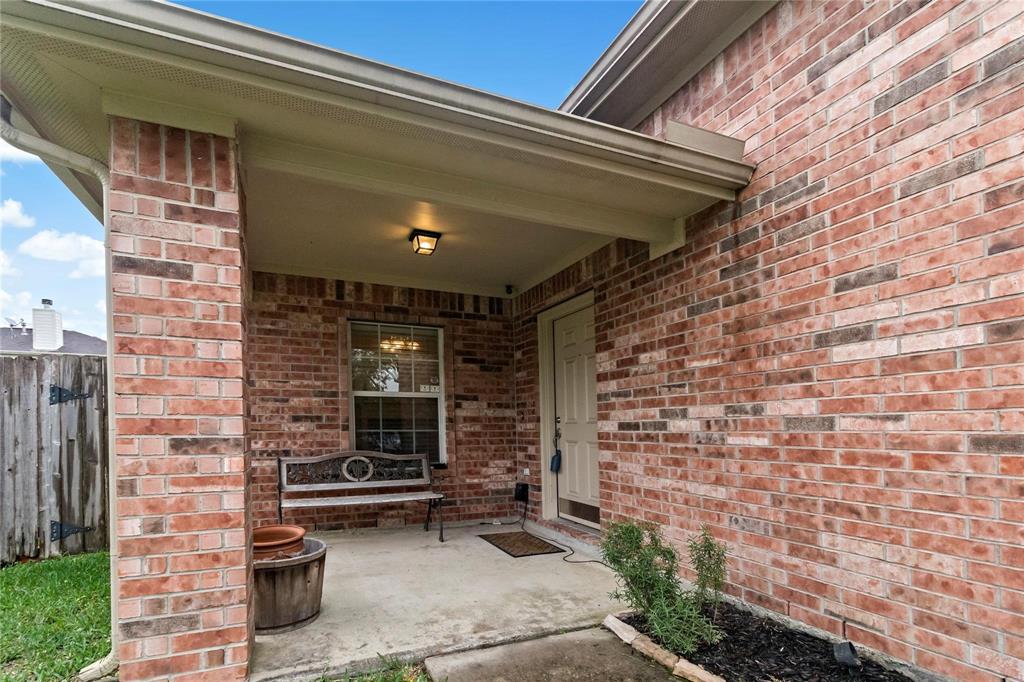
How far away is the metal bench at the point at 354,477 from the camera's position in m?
4.90

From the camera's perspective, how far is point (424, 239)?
14.5ft

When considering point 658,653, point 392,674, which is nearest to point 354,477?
point 392,674

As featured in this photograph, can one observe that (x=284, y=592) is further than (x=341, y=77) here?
Yes

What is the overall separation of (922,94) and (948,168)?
363mm

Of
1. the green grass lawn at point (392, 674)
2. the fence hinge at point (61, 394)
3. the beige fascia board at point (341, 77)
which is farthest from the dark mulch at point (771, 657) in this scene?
the fence hinge at point (61, 394)

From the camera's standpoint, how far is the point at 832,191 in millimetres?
2615

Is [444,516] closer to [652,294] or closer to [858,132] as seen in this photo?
[652,294]

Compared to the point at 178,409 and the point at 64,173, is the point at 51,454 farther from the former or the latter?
the point at 178,409

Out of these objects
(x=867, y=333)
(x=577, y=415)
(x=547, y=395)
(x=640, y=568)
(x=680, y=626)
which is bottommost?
(x=680, y=626)

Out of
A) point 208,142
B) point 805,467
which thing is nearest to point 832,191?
point 805,467

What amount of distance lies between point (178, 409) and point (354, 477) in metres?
3.23

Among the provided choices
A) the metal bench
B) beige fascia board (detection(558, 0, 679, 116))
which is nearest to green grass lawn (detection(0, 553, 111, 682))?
the metal bench

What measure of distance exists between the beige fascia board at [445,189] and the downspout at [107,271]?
69 centimetres

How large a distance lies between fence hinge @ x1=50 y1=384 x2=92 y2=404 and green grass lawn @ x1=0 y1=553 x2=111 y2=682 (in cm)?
132
